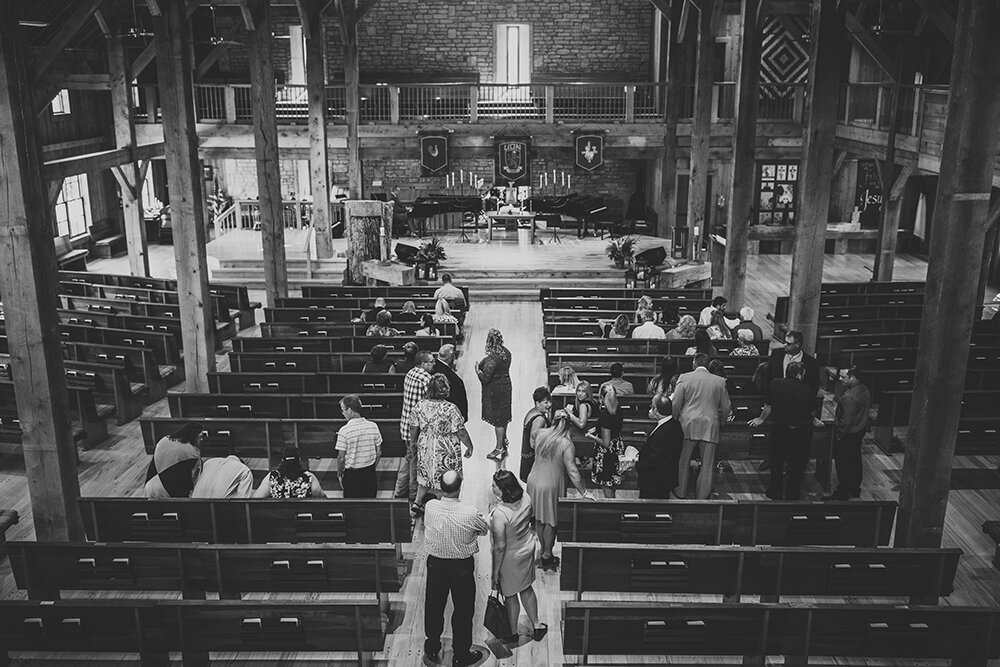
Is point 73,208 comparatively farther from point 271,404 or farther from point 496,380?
point 496,380

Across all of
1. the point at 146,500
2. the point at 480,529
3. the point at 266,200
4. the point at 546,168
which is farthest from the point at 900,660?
the point at 546,168

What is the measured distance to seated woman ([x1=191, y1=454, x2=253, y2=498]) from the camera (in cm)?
695

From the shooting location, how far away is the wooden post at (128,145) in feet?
59.2

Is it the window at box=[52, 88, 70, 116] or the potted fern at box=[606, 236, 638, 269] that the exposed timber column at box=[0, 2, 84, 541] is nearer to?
the potted fern at box=[606, 236, 638, 269]

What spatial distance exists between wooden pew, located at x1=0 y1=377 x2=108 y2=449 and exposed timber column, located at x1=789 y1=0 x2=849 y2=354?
8603mm

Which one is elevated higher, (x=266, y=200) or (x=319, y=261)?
(x=266, y=200)

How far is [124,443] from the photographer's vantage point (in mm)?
10250

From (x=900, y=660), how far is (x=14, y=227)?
7.09m

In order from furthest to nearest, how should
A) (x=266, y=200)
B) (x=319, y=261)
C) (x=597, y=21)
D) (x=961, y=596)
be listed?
1. (x=597, y=21)
2. (x=319, y=261)
3. (x=266, y=200)
4. (x=961, y=596)

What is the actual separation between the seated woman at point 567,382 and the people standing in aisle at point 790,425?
1733 mm

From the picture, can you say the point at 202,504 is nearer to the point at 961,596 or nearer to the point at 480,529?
the point at 480,529

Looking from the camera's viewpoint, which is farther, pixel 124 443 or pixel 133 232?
pixel 133 232

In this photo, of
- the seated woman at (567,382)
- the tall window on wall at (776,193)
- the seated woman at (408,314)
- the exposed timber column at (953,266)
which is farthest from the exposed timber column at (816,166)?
the tall window on wall at (776,193)

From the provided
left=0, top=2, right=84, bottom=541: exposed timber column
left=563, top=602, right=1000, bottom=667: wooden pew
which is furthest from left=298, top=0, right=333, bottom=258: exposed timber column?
left=563, top=602, right=1000, bottom=667: wooden pew
